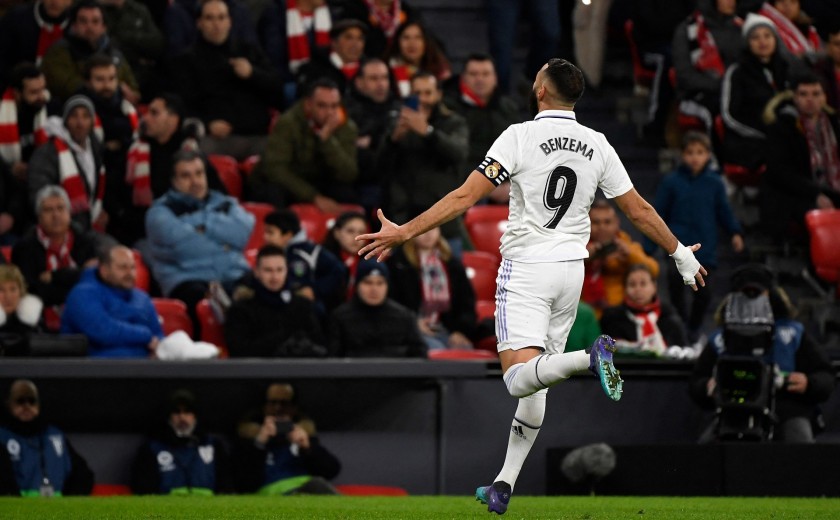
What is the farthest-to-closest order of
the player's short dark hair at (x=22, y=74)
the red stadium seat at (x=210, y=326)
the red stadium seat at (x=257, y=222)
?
the red stadium seat at (x=257, y=222)
the player's short dark hair at (x=22, y=74)
the red stadium seat at (x=210, y=326)

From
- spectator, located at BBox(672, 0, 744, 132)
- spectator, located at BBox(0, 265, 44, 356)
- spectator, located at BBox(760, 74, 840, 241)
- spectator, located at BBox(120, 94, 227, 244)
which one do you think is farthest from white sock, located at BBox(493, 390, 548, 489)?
spectator, located at BBox(672, 0, 744, 132)

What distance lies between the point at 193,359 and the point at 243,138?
12.1ft

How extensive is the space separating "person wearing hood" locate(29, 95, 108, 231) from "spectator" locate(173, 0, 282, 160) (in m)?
1.51

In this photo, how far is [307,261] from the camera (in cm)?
1248

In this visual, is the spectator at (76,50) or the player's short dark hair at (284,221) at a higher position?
the spectator at (76,50)

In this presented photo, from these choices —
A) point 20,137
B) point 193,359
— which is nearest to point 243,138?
point 20,137

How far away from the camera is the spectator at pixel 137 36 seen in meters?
14.7

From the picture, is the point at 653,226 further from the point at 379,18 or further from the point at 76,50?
the point at 379,18

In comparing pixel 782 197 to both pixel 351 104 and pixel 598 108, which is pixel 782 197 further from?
pixel 351 104

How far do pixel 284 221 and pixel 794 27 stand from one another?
6.19 metres

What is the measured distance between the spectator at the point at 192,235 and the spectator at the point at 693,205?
11.7 feet

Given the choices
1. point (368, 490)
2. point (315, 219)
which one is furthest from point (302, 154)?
point (368, 490)

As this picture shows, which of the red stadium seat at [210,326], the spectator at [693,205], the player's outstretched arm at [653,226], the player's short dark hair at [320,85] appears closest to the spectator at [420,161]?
the player's short dark hair at [320,85]

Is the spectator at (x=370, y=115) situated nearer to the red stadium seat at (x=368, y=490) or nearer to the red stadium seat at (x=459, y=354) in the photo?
the red stadium seat at (x=459, y=354)
